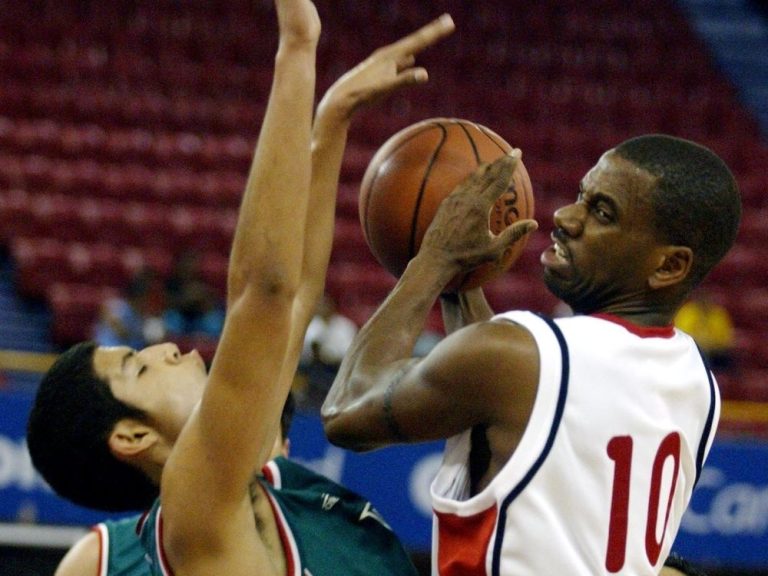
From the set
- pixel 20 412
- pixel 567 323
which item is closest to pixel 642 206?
pixel 567 323

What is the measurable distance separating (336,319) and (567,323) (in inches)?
217

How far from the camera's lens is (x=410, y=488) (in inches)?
256

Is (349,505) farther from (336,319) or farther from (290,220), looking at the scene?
Result: (336,319)

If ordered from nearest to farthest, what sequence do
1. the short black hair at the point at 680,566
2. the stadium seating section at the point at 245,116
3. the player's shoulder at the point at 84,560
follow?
the short black hair at the point at 680,566, the player's shoulder at the point at 84,560, the stadium seating section at the point at 245,116

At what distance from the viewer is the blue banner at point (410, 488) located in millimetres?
6223

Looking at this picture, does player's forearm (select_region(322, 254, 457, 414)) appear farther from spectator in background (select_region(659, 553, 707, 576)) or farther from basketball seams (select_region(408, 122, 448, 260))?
spectator in background (select_region(659, 553, 707, 576))

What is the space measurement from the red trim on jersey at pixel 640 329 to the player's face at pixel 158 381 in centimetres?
80

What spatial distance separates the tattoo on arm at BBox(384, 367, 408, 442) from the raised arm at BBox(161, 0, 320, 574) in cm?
20

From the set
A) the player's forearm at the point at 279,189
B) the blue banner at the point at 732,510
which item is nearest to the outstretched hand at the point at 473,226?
the player's forearm at the point at 279,189

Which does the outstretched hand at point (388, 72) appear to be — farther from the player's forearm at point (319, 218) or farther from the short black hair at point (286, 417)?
the short black hair at point (286, 417)

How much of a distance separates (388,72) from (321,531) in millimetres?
820

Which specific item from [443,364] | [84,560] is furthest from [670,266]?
[84,560]

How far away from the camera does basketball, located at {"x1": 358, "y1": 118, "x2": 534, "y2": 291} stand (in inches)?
100

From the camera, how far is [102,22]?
12172 millimetres
